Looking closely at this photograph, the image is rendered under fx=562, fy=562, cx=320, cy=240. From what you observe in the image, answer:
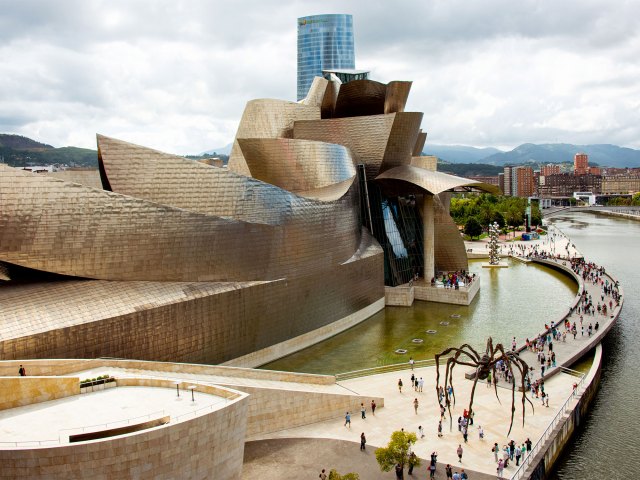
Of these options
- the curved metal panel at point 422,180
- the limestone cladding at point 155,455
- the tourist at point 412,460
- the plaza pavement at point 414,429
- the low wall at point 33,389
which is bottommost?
the plaza pavement at point 414,429

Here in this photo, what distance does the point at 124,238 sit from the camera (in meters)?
22.8

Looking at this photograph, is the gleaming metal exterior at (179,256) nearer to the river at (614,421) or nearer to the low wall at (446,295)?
the low wall at (446,295)

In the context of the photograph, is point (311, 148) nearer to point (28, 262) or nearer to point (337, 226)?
point (337, 226)

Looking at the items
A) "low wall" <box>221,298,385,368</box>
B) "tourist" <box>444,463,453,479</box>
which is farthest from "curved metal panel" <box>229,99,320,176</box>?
"tourist" <box>444,463,453,479</box>

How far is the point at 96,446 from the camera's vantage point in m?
13.5

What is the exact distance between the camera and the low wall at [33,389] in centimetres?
1633

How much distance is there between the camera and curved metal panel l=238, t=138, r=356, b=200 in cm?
3597

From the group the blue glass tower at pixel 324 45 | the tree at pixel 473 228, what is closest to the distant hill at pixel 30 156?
the blue glass tower at pixel 324 45

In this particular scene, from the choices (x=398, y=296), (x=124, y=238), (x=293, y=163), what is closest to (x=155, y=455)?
(x=124, y=238)

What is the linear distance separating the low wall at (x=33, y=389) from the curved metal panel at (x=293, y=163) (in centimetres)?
2117

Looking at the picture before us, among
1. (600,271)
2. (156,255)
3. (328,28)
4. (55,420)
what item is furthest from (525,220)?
(55,420)

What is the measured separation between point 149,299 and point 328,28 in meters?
131

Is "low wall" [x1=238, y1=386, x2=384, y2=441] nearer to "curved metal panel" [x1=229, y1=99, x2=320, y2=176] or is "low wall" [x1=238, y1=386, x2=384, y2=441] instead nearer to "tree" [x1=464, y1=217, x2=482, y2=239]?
"curved metal panel" [x1=229, y1=99, x2=320, y2=176]

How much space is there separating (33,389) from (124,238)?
24.6ft
